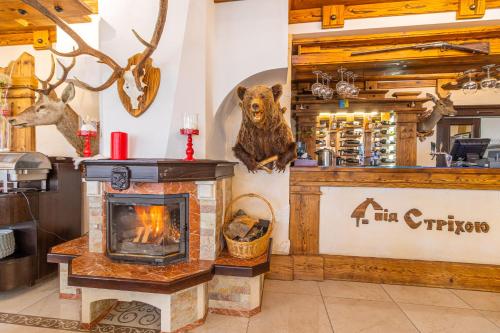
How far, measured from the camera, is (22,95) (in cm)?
348

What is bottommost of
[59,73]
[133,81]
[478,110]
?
[133,81]

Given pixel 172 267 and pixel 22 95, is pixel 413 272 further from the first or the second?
pixel 22 95

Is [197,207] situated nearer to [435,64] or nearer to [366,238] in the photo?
[366,238]

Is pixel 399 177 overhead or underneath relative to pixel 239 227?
overhead

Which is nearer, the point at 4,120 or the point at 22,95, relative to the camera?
the point at 4,120

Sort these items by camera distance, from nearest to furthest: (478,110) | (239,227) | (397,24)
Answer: (239,227) < (397,24) < (478,110)

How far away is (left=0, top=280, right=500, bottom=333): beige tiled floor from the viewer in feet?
7.13

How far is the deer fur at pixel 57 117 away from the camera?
285 cm

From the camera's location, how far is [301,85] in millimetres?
5672

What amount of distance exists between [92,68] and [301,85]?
12.8 ft

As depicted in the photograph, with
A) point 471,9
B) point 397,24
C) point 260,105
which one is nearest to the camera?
point 260,105

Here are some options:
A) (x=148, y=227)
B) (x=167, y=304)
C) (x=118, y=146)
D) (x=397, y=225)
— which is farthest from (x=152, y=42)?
(x=397, y=225)

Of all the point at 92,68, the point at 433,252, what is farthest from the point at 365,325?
the point at 92,68

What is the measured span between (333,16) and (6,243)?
13.8ft
